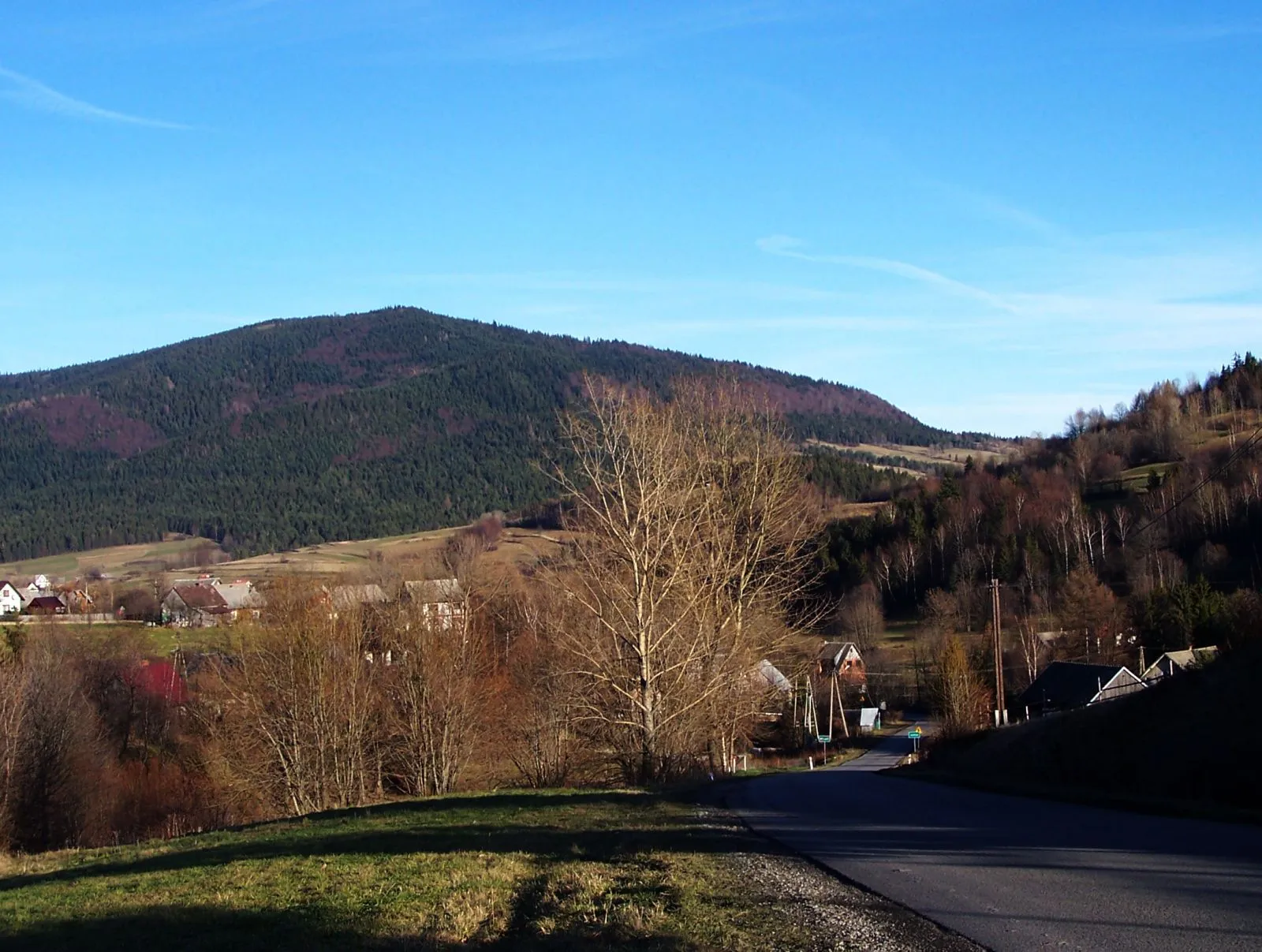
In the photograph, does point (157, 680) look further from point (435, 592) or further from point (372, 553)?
point (372, 553)

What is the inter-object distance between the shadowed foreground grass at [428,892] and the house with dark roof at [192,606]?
63874 millimetres

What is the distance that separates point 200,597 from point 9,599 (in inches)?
1460

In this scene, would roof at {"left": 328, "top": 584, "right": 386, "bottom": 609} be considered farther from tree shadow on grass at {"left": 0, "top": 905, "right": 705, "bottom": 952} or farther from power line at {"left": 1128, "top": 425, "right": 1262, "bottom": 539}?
tree shadow on grass at {"left": 0, "top": 905, "right": 705, "bottom": 952}

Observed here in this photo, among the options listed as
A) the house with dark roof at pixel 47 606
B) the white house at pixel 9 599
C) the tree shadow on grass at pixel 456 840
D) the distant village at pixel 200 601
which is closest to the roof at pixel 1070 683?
the distant village at pixel 200 601

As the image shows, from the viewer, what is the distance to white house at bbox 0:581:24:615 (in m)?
105

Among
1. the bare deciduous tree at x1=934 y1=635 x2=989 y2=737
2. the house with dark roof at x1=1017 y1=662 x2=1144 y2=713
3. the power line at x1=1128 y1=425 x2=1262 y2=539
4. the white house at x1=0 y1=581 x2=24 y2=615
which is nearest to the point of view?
the power line at x1=1128 y1=425 x2=1262 y2=539

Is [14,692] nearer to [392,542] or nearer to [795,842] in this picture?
[795,842]

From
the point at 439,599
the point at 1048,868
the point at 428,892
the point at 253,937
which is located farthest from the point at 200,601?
the point at 1048,868

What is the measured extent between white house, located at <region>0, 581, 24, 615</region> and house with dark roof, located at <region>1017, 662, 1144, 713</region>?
9066 cm

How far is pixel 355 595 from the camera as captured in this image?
44250 mm

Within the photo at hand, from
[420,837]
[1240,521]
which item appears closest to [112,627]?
[420,837]

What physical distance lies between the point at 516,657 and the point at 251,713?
33.2ft

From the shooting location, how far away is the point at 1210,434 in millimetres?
115375

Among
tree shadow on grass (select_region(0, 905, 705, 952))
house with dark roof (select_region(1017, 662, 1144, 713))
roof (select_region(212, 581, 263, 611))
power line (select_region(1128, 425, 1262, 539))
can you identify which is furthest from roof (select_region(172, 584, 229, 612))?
tree shadow on grass (select_region(0, 905, 705, 952))
